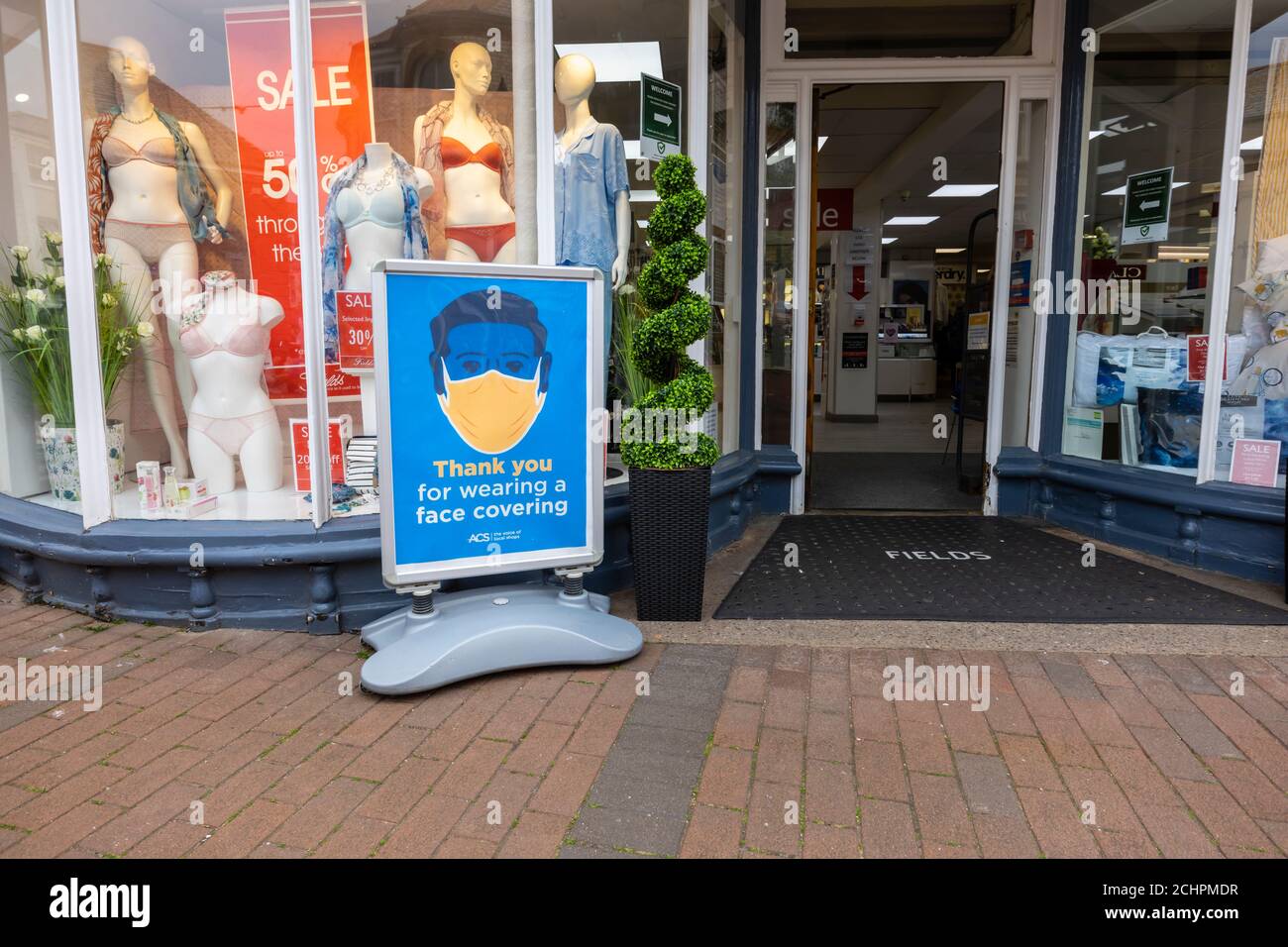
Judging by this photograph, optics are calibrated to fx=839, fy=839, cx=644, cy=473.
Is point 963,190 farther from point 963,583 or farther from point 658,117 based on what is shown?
point 963,583

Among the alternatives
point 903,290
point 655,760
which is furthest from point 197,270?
point 903,290

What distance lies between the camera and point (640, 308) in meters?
4.47

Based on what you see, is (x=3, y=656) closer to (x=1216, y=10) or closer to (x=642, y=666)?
(x=642, y=666)

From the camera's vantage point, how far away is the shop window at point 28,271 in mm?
4117

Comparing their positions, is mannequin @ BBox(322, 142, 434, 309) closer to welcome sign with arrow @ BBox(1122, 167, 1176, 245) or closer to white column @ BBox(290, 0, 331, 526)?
white column @ BBox(290, 0, 331, 526)

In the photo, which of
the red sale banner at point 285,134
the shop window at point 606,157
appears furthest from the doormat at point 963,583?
the red sale banner at point 285,134

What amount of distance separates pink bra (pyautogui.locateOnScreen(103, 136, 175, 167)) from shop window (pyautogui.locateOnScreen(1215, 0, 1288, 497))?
552 centimetres

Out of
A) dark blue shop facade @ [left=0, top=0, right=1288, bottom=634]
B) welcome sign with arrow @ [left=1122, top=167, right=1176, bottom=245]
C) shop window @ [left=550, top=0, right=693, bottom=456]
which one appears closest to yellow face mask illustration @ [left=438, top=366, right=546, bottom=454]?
dark blue shop facade @ [left=0, top=0, right=1288, bottom=634]

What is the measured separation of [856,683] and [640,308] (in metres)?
2.26

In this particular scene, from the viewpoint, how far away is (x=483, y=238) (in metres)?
4.22

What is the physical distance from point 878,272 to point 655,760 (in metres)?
11.0

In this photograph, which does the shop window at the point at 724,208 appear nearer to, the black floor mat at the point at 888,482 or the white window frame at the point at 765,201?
the white window frame at the point at 765,201

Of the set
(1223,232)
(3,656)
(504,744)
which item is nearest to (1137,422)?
(1223,232)

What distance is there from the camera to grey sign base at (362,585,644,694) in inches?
122
